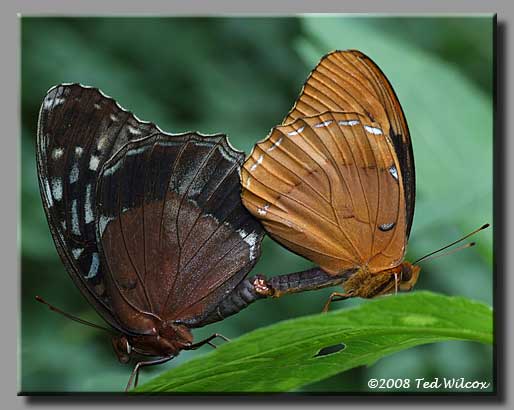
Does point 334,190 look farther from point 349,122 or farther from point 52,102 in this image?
point 52,102

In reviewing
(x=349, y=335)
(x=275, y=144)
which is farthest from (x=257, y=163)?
(x=349, y=335)

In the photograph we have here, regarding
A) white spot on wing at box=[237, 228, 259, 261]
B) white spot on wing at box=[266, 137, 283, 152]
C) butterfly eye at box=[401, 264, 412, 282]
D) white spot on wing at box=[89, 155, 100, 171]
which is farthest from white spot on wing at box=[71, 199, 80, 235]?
butterfly eye at box=[401, 264, 412, 282]

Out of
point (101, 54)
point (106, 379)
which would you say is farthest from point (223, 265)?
point (101, 54)

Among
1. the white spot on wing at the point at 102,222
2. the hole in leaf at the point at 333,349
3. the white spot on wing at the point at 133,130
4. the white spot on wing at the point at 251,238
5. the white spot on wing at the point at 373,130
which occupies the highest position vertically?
the white spot on wing at the point at 133,130

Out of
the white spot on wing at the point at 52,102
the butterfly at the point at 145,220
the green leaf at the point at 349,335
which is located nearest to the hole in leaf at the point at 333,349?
the green leaf at the point at 349,335

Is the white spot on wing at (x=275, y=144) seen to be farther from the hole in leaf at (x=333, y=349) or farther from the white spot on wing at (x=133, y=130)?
the hole in leaf at (x=333, y=349)

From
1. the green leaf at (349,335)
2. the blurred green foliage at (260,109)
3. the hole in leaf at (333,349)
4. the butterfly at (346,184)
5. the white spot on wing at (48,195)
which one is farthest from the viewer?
the blurred green foliage at (260,109)
